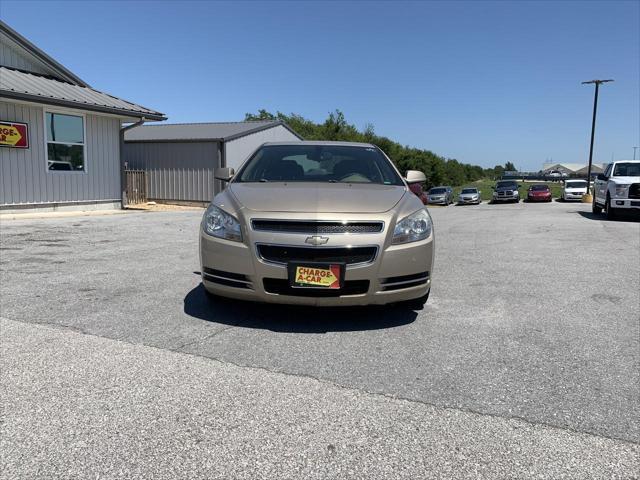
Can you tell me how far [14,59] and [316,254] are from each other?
556 inches

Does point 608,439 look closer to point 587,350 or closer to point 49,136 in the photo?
point 587,350

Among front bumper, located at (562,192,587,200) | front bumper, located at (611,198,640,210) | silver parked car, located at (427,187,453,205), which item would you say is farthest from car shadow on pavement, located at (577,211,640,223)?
silver parked car, located at (427,187,453,205)

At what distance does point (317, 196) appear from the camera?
416 cm

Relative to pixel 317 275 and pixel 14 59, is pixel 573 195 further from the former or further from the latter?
pixel 317 275

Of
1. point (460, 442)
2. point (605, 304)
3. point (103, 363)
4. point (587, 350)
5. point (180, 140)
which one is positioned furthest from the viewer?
point (180, 140)

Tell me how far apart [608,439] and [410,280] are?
178 cm

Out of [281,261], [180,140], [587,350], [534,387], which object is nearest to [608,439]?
[534,387]

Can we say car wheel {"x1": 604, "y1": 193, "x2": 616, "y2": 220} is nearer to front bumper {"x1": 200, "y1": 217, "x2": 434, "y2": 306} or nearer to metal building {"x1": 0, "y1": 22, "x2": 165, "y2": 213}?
front bumper {"x1": 200, "y1": 217, "x2": 434, "y2": 306}

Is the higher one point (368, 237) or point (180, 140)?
point (180, 140)

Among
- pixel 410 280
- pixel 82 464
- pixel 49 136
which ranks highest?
pixel 49 136

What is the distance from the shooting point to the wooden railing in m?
20.0

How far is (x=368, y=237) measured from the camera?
3770 mm

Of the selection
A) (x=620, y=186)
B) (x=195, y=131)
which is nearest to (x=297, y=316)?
(x=620, y=186)

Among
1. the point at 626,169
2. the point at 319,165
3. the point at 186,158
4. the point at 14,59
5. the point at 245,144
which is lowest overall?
the point at 319,165
